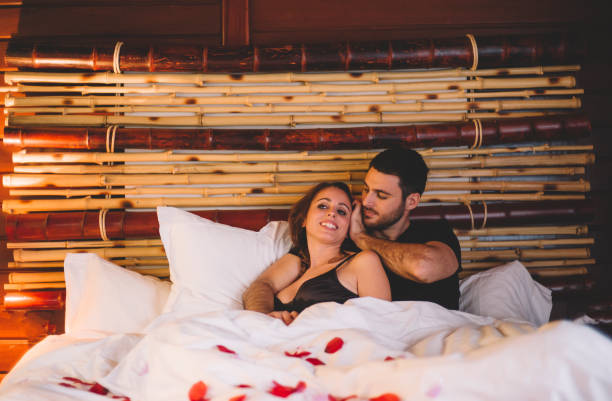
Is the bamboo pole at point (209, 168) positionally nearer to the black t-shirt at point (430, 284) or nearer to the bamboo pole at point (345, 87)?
the bamboo pole at point (345, 87)

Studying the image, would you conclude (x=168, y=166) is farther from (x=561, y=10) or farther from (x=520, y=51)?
(x=561, y=10)

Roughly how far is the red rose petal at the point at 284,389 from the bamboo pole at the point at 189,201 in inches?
44.0

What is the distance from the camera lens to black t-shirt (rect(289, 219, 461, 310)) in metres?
1.57

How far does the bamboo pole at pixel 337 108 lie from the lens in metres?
2.00

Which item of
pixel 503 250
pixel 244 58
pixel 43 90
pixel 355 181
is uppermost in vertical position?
pixel 244 58

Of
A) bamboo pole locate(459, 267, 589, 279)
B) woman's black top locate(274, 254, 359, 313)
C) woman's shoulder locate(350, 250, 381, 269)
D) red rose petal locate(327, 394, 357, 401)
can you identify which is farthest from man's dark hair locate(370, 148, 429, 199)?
red rose petal locate(327, 394, 357, 401)

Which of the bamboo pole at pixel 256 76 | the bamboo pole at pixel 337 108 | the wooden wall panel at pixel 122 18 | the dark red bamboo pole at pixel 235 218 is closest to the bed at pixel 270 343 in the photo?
the dark red bamboo pole at pixel 235 218

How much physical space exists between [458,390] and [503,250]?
1452mm

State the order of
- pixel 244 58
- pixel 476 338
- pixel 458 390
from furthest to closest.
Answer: pixel 244 58, pixel 476 338, pixel 458 390

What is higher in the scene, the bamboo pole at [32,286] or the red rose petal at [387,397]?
the red rose petal at [387,397]

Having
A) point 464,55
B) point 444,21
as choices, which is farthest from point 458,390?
point 444,21

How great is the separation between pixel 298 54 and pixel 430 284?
1.24 metres

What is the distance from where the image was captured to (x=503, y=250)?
2059 millimetres

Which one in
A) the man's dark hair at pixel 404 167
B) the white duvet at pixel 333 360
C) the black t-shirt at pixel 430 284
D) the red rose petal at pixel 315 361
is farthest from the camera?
the man's dark hair at pixel 404 167
